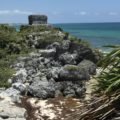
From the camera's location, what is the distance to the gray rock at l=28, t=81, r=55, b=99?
42.4 feet

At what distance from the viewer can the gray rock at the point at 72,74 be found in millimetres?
14773

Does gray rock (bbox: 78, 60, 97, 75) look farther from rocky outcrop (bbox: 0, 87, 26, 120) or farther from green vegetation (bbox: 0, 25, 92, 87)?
rocky outcrop (bbox: 0, 87, 26, 120)

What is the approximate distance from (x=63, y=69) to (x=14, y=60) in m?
2.36

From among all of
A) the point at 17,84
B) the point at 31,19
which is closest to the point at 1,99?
the point at 17,84

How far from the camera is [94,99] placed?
6.26 metres

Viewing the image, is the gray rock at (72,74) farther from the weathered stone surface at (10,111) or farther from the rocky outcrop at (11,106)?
the weathered stone surface at (10,111)

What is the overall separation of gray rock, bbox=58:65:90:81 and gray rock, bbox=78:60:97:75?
1.59 meters

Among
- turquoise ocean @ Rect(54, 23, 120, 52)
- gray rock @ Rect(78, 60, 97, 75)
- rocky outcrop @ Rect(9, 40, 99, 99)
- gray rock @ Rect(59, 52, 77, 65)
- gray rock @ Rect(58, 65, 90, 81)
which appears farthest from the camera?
turquoise ocean @ Rect(54, 23, 120, 52)

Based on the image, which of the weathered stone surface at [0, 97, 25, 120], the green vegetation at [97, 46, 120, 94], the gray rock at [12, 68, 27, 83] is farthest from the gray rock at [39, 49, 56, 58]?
the green vegetation at [97, 46, 120, 94]

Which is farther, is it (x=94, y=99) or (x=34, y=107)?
(x=34, y=107)

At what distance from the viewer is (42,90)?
42.5 feet

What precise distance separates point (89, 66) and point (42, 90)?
Result: 4746 millimetres

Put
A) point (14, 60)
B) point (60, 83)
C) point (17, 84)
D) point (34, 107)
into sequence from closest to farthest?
point (34, 107) < point (17, 84) < point (60, 83) < point (14, 60)

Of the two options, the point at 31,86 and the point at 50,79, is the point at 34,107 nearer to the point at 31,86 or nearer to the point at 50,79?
the point at 31,86
